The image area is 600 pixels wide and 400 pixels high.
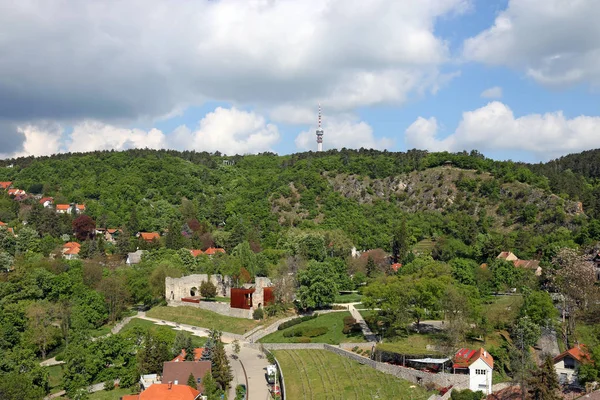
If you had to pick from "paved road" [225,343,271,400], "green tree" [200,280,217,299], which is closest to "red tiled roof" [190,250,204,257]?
"green tree" [200,280,217,299]

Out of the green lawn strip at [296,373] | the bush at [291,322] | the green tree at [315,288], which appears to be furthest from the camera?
the green tree at [315,288]

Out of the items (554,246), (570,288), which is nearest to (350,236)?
(554,246)

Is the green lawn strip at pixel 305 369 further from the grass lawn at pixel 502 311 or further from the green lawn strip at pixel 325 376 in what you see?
the grass lawn at pixel 502 311

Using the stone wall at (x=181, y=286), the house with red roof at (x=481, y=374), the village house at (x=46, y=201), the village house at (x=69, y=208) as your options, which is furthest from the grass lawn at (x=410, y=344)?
the village house at (x=46, y=201)

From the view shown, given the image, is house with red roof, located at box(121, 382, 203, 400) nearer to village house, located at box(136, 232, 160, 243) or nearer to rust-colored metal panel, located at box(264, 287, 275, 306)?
rust-colored metal panel, located at box(264, 287, 275, 306)

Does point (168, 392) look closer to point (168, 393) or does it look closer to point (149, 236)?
point (168, 393)

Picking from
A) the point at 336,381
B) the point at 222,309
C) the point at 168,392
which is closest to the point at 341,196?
the point at 222,309
